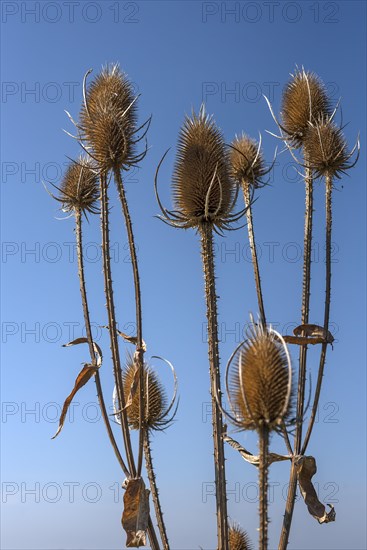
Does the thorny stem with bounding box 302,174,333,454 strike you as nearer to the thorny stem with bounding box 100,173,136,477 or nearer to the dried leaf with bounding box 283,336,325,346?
the dried leaf with bounding box 283,336,325,346

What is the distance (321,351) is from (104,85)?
3.93 meters

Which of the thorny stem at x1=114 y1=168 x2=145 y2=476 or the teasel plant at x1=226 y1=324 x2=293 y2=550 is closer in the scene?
the teasel plant at x1=226 y1=324 x2=293 y2=550

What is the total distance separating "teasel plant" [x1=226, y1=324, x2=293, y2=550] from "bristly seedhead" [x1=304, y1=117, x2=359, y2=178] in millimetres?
4333

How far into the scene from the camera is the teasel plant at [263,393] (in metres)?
6.07

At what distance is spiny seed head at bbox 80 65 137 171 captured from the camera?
861cm

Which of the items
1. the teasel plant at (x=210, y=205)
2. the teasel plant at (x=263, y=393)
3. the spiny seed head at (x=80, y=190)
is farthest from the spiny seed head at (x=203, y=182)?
the teasel plant at (x=263, y=393)

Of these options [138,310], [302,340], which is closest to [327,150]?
[302,340]

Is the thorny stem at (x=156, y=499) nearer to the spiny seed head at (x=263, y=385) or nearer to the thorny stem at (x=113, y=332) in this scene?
the thorny stem at (x=113, y=332)

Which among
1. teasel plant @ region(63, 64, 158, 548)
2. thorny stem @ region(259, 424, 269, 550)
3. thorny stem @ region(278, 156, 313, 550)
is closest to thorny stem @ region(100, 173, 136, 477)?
teasel plant @ region(63, 64, 158, 548)

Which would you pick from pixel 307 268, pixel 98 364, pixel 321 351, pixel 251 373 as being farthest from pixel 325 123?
pixel 251 373

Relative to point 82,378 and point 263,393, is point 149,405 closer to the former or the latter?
point 82,378

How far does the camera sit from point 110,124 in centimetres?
860

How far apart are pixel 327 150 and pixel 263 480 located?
503cm

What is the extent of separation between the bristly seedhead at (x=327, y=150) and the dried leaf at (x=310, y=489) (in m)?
3.48
